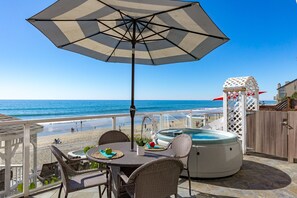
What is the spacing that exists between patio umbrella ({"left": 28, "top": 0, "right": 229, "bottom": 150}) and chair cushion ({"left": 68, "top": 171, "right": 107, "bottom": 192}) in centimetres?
65

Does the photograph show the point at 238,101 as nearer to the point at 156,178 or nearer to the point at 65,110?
the point at 156,178

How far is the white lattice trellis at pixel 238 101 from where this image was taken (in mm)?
5328

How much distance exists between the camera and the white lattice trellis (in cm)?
533

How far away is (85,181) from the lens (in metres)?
2.20

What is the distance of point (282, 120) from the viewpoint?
464 centimetres

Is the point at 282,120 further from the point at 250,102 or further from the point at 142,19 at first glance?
the point at 142,19

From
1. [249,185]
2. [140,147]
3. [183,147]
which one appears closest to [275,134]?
[249,185]

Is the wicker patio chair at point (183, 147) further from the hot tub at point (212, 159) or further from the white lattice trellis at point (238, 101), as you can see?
the white lattice trellis at point (238, 101)

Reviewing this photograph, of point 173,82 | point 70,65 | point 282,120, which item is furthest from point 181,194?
point 173,82

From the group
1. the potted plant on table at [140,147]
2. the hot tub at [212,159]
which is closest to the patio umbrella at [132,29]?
the potted plant on table at [140,147]

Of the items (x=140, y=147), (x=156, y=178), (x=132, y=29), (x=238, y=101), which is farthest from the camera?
(x=238, y=101)

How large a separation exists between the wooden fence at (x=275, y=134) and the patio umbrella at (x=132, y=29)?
2959 mm

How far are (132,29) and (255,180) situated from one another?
3.40 m

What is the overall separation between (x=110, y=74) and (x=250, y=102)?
2996 cm
